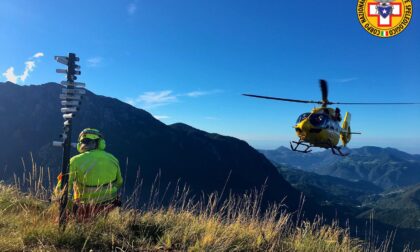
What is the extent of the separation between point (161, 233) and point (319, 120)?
17182 mm

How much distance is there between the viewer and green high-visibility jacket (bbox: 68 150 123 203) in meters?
7.07

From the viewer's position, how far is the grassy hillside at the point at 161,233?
5438 millimetres

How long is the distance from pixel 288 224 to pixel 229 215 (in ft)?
3.91

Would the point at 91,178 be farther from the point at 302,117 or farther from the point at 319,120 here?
the point at 302,117

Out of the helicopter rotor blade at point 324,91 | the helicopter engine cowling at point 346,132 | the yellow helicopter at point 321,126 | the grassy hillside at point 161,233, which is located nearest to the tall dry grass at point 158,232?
the grassy hillside at point 161,233

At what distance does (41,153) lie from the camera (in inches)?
7421

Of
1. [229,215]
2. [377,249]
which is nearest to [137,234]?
[229,215]

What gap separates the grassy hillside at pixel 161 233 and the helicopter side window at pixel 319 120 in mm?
14645

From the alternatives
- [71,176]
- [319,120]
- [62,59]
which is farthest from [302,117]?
[62,59]

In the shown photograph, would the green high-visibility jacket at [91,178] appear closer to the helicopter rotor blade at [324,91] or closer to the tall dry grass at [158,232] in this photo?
the tall dry grass at [158,232]

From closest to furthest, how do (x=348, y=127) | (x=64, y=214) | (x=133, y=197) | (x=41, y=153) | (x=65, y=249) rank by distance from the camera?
(x=65, y=249)
(x=64, y=214)
(x=133, y=197)
(x=348, y=127)
(x=41, y=153)

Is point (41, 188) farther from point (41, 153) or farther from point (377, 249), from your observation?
point (41, 153)

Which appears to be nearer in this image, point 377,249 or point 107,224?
point 107,224

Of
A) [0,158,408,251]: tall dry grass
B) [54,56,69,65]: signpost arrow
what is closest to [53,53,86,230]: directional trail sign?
[54,56,69,65]: signpost arrow
